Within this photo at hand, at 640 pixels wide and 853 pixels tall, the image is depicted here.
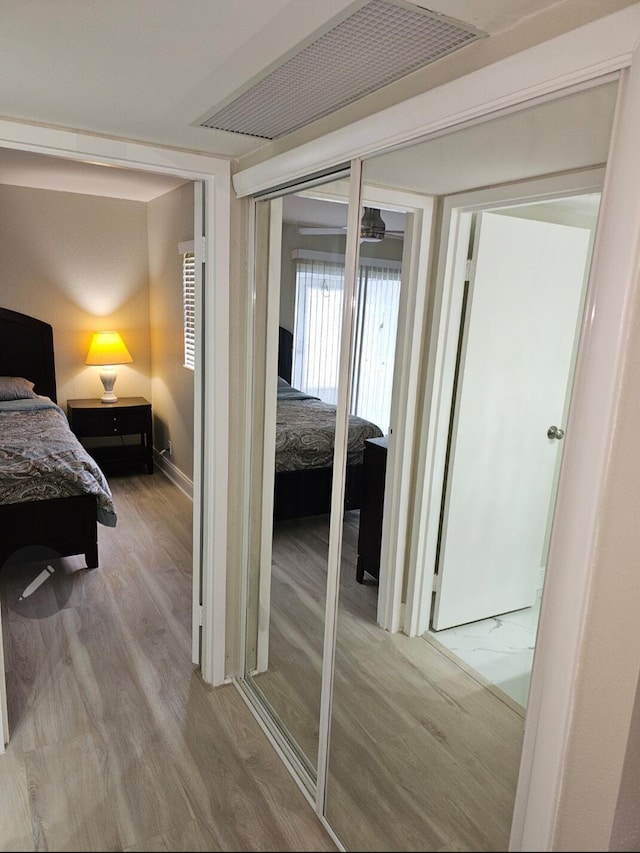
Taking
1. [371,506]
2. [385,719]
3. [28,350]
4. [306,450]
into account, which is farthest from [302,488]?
[28,350]

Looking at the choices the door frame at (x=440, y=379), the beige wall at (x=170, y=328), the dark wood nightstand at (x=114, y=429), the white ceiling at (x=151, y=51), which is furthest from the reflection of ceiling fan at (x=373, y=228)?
the dark wood nightstand at (x=114, y=429)

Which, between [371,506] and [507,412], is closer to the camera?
[507,412]

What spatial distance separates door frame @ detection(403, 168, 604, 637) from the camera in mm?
1365

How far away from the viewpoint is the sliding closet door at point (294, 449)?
1835mm

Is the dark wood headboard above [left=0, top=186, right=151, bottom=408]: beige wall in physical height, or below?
below

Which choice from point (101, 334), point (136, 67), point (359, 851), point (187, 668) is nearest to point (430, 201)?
point (136, 67)

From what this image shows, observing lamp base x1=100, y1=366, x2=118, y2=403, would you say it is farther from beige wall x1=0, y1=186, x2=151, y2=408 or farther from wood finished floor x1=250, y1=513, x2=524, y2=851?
wood finished floor x1=250, y1=513, x2=524, y2=851

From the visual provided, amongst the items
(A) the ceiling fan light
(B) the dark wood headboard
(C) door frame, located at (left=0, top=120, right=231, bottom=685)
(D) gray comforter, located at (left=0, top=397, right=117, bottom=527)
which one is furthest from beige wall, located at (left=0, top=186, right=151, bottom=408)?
(A) the ceiling fan light

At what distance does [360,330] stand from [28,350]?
13.5ft

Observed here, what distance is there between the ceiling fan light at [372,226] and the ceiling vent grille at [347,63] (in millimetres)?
282

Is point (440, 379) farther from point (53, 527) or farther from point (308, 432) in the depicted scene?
point (53, 527)

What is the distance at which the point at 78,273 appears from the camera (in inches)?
201

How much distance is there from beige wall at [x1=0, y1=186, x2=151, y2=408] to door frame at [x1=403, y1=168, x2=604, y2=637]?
4.30 metres

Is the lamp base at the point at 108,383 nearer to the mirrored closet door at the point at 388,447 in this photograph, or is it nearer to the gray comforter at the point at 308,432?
the mirrored closet door at the point at 388,447
